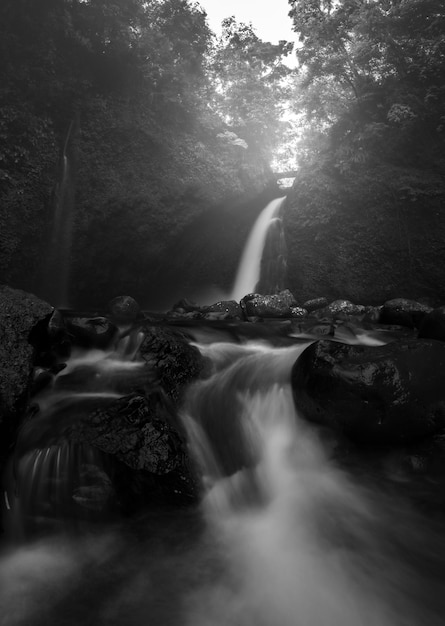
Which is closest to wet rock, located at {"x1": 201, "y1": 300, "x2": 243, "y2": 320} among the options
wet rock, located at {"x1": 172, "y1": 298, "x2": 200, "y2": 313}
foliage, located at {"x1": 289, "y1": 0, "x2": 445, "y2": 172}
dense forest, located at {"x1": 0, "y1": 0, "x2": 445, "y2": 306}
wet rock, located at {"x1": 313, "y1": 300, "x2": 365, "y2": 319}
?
wet rock, located at {"x1": 172, "y1": 298, "x2": 200, "y2": 313}

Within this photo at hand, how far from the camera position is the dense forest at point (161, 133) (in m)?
9.78

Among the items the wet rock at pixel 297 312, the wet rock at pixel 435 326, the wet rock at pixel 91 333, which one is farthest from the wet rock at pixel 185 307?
the wet rock at pixel 435 326

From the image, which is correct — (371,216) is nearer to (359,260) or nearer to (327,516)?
(359,260)

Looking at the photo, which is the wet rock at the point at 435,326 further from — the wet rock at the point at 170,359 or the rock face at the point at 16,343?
the rock face at the point at 16,343

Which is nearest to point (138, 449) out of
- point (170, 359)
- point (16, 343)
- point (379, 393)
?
point (170, 359)

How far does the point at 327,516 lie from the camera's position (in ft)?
11.0

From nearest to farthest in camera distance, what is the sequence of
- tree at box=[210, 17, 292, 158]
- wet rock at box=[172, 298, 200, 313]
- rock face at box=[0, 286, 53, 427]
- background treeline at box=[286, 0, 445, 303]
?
rock face at box=[0, 286, 53, 427]
background treeline at box=[286, 0, 445, 303]
wet rock at box=[172, 298, 200, 313]
tree at box=[210, 17, 292, 158]

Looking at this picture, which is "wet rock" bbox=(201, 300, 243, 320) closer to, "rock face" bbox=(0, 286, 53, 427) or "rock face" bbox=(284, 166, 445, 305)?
"rock face" bbox=(284, 166, 445, 305)

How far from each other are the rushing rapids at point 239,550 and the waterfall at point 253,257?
29.4ft

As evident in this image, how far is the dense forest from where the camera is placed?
32.1 feet

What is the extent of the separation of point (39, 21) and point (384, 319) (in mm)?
13720

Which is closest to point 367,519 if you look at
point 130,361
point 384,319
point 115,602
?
point 115,602

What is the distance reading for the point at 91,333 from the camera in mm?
5945

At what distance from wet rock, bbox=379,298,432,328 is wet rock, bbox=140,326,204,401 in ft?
20.4
